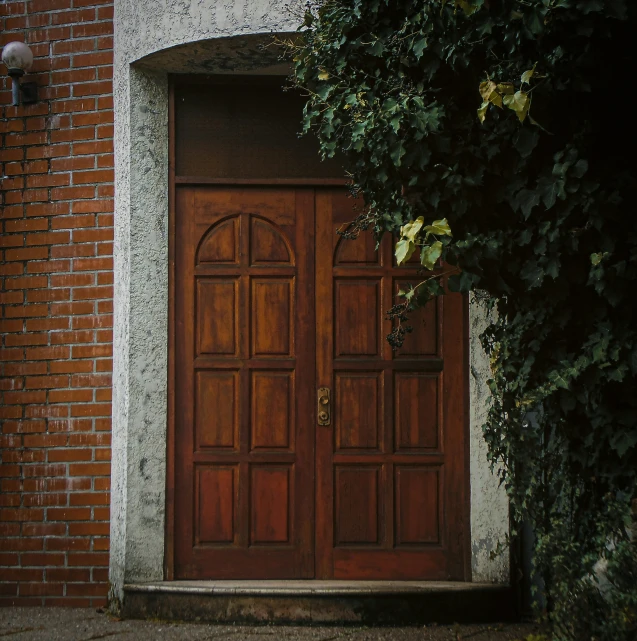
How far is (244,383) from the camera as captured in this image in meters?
5.57

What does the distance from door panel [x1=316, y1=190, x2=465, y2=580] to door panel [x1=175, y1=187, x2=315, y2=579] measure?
15 cm

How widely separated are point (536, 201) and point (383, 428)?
217 centimetres

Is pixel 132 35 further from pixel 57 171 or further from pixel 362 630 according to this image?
pixel 362 630

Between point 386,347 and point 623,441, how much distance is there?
6.72 feet

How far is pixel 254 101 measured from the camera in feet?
18.7

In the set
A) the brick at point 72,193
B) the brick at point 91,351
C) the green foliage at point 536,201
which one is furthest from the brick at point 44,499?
the green foliage at point 536,201

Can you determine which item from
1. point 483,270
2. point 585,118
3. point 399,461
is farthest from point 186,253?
point 585,118

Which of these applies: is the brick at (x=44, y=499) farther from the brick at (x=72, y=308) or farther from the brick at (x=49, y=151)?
the brick at (x=49, y=151)

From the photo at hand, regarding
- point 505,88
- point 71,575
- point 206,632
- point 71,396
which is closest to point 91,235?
point 71,396

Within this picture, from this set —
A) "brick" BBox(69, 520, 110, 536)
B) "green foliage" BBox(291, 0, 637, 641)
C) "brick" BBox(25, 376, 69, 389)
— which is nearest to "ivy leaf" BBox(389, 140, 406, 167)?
"green foliage" BBox(291, 0, 637, 641)

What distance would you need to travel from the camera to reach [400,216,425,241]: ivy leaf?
13.0 ft

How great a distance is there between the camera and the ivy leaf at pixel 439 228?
12.9 feet

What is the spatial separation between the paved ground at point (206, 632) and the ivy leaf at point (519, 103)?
9.57 ft

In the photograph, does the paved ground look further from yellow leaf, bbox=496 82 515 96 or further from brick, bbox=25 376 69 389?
yellow leaf, bbox=496 82 515 96
